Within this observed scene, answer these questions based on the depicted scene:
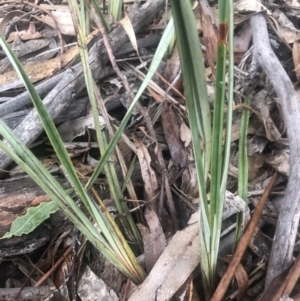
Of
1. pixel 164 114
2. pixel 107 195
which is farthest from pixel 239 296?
pixel 164 114

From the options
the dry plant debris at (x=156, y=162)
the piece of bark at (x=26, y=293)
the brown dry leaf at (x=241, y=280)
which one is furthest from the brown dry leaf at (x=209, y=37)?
Answer: the piece of bark at (x=26, y=293)

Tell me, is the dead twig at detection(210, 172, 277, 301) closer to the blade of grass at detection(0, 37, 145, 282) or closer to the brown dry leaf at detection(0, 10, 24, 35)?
the blade of grass at detection(0, 37, 145, 282)

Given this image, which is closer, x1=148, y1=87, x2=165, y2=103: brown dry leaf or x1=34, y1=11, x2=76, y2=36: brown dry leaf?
x1=148, y1=87, x2=165, y2=103: brown dry leaf

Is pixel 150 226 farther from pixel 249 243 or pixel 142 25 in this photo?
pixel 142 25

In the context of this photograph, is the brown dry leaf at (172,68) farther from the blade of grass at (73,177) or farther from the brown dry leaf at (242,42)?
the blade of grass at (73,177)

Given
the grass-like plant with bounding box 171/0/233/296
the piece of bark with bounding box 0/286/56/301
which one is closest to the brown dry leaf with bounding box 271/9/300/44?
the grass-like plant with bounding box 171/0/233/296

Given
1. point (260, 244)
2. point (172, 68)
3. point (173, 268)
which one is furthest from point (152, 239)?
point (172, 68)

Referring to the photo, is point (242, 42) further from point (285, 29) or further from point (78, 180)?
point (78, 180)
